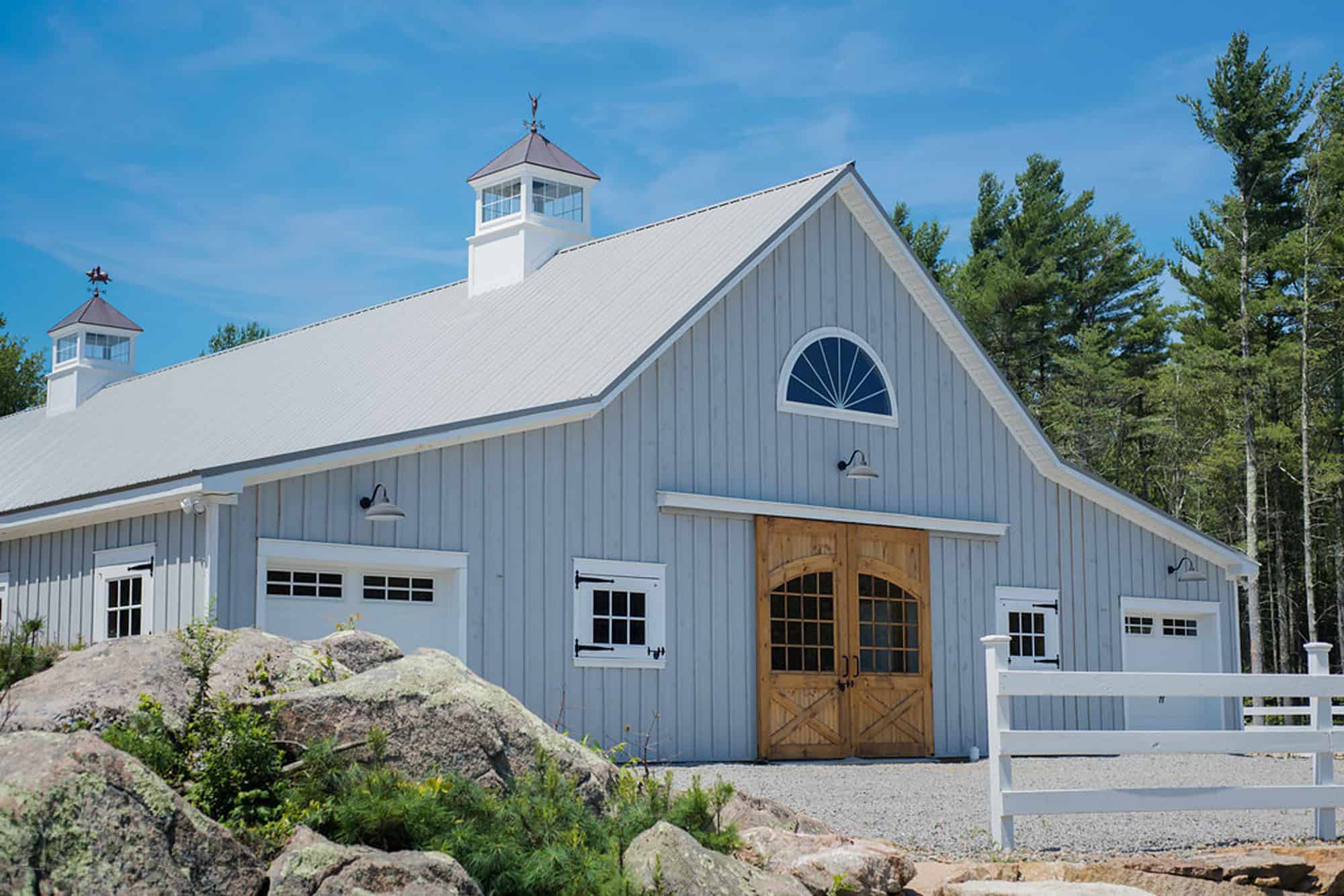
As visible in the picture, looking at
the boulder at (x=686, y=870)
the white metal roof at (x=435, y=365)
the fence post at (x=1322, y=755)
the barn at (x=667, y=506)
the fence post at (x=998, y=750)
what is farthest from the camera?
the white metal roof at (x=435, y=365)

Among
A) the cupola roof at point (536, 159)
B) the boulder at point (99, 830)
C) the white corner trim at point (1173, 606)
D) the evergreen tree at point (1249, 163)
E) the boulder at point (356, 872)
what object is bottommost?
the boulder at point (356, 872)

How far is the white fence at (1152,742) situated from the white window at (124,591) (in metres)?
7.13

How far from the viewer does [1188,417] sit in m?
33.7

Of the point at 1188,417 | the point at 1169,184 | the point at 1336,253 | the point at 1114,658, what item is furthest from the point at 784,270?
the point at 1169,184

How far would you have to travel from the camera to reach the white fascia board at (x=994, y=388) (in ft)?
53.8

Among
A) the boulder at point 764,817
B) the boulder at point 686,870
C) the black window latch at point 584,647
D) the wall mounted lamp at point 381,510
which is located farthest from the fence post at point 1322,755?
the wall mounted lamp at point 381,510

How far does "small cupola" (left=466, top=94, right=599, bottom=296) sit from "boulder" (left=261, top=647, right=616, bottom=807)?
12.1 meters

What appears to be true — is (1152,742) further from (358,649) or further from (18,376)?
(18,376)

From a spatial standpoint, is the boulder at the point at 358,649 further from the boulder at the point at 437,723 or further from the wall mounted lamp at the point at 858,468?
the wall mounted lamp at the point at 858,468

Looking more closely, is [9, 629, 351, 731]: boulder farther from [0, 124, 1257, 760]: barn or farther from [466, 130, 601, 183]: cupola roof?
[466, 130, 601, 183]: cupola roof

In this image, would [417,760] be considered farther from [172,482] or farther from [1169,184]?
[1169,184]

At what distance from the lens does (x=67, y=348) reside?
26.0 metres

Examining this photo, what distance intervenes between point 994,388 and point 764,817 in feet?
34.0

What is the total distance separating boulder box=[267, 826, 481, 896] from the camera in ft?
18.1
